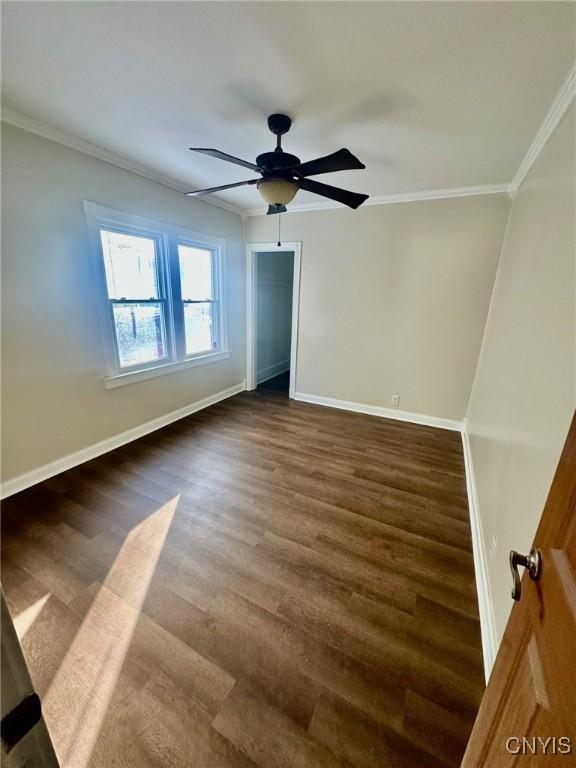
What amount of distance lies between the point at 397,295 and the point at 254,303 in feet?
6.59

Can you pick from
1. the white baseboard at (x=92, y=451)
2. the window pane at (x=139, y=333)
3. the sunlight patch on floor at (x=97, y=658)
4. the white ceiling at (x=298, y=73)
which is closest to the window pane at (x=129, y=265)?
the window pane at (x=139, y=333)

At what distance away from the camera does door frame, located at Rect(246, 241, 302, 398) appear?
13.1 ft

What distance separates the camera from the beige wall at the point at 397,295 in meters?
3.16

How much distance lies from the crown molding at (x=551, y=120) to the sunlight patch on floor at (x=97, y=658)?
3.30m

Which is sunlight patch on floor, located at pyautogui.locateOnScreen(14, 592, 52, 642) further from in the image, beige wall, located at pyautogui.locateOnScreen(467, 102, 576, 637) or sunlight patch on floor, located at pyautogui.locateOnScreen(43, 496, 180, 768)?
beige wall, located at pyautogui.locateOnScreen(467, 102, 576, 637)

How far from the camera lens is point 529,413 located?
134 centimetres

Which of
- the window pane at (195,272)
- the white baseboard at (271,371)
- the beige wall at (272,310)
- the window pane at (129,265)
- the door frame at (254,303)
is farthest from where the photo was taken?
the white baseboard at (271,371)

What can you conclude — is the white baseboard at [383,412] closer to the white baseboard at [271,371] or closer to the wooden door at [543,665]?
the white baseboard at [271,371]

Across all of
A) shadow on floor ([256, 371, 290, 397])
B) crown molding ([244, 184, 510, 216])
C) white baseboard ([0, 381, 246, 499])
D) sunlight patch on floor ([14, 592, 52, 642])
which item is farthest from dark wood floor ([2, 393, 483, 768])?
crown molding ([244, 184, 510, 216])

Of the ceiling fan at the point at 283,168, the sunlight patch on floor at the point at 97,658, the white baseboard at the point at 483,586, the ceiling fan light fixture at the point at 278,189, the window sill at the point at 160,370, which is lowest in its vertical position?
the sunlight patch on floor at the point at 97,658

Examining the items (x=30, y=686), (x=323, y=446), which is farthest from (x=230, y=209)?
(x=30, y=686)

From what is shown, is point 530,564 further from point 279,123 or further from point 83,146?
point 83,146

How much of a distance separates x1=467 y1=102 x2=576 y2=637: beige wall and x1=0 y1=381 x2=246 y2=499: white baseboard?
3.09 meters

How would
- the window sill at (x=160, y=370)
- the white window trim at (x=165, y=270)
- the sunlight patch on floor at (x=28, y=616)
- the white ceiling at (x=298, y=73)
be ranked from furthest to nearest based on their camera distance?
1. the window sill at (x=160, y=370)
2. the white window trim at (x=165, y=270)
3. the sunlight patch on floor at (x=28, y=616)
4. the white ceiling at (x=298, y=73)
